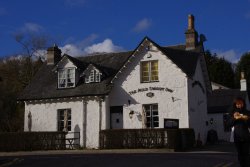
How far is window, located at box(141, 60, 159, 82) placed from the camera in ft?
91.9

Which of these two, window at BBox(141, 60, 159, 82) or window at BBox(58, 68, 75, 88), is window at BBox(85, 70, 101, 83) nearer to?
window at BBox(58, 68, 75, 88)

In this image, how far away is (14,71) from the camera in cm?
5509

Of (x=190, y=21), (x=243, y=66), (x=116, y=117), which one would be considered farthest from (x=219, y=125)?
(x=243, y=66)

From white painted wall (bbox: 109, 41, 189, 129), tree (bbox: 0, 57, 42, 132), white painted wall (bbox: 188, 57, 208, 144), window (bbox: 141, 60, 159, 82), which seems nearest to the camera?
white painted wall (bbox: 109, 41, 189, 129)

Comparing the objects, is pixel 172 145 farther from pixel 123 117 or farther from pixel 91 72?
pixel 91 72

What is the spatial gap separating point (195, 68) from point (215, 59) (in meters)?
43.3

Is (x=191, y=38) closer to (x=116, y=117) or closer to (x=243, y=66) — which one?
(x=116, y=117)

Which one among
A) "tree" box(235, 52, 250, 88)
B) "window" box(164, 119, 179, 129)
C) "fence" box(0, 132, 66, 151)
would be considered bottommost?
"fence" box(0, 132, 66, 151)

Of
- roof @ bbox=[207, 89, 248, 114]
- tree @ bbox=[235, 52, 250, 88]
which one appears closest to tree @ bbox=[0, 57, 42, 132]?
roof @ bbox=[207, 89, 248, 114]

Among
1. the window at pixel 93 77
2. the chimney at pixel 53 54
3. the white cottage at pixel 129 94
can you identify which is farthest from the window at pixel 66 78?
the chimney at pixel 53 54

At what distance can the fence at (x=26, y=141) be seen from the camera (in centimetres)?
2702

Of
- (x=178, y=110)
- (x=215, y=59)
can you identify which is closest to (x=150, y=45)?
(x=178, y=110)

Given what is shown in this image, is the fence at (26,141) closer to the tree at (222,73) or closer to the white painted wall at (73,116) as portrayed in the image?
the white painted wall at (73,116)

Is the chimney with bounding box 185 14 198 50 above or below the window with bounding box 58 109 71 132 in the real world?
above
